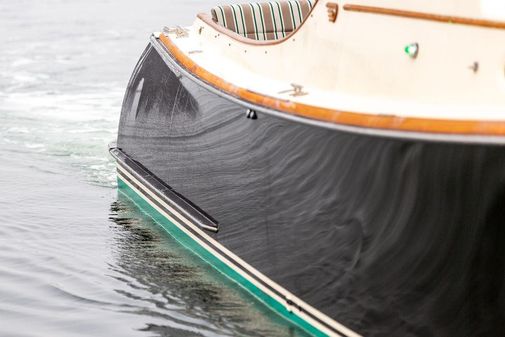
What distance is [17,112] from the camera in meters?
13.8

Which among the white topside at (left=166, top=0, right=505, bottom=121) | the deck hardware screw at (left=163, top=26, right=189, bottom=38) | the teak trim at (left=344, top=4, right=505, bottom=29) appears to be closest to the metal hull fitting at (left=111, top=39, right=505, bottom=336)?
the white topside at (left=166, top=0, right=505, bottom=121)

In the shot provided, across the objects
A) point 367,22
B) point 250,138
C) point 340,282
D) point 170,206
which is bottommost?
point 170,206

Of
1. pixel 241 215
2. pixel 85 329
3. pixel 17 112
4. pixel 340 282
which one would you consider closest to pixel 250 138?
pixel 241 215

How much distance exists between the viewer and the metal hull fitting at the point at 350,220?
585cm

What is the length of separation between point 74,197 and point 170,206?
1.86 meters

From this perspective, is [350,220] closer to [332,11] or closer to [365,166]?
[365,166]

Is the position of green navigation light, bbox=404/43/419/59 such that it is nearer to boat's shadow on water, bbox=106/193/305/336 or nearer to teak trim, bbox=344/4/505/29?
teak trim, bbox=344/4/505/29

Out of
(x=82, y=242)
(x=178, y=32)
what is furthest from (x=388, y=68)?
(x=82, y=242)

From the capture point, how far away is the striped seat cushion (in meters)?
9.05

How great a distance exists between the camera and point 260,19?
9.08 m

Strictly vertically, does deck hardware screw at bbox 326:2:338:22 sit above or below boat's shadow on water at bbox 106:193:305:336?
above

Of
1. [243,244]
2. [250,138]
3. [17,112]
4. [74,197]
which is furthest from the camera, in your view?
[17,112]

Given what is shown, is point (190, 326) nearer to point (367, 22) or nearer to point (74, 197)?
point (367, 22)

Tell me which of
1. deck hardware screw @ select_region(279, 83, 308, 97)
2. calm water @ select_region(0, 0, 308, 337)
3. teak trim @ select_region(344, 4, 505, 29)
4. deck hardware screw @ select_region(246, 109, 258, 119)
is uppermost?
teak trim @ select_region(344, 4, 505, 29)
